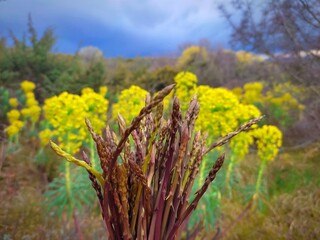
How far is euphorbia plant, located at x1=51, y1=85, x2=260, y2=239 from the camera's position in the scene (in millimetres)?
769

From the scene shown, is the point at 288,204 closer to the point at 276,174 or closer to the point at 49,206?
the point at 276,174

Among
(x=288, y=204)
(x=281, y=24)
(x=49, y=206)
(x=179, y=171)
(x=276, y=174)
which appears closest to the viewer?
(x=179, y=171)

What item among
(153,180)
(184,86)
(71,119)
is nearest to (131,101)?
(71,119)

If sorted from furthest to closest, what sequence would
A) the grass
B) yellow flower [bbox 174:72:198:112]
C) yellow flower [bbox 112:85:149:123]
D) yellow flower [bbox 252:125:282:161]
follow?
yellow flower [bbox 252:125:282:161] < yellow flower [bbox 174:72:198:112] < yellow flower [bbox 112:85:149:123] < the grass

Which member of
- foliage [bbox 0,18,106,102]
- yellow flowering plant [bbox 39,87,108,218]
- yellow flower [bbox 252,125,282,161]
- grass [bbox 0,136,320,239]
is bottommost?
grass [bbox 0,136,320,239]

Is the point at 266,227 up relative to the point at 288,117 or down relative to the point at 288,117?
down

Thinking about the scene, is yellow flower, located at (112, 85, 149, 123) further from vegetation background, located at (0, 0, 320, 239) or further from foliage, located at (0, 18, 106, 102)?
foliage, located at (0, 18, 106, 102)

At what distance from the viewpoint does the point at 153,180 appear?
843 millimetres

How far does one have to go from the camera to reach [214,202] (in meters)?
3.65

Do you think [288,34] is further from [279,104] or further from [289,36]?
[279,104]

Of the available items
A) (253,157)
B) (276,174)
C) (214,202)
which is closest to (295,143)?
(253,157)

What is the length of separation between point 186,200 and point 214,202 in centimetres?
294

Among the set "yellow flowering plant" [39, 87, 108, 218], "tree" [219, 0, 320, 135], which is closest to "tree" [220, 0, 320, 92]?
"tree" [219, 0, 320, 135]

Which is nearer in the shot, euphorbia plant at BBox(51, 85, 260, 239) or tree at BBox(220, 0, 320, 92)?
euphorbia plant at BBox(51, 85, 260, 239)
